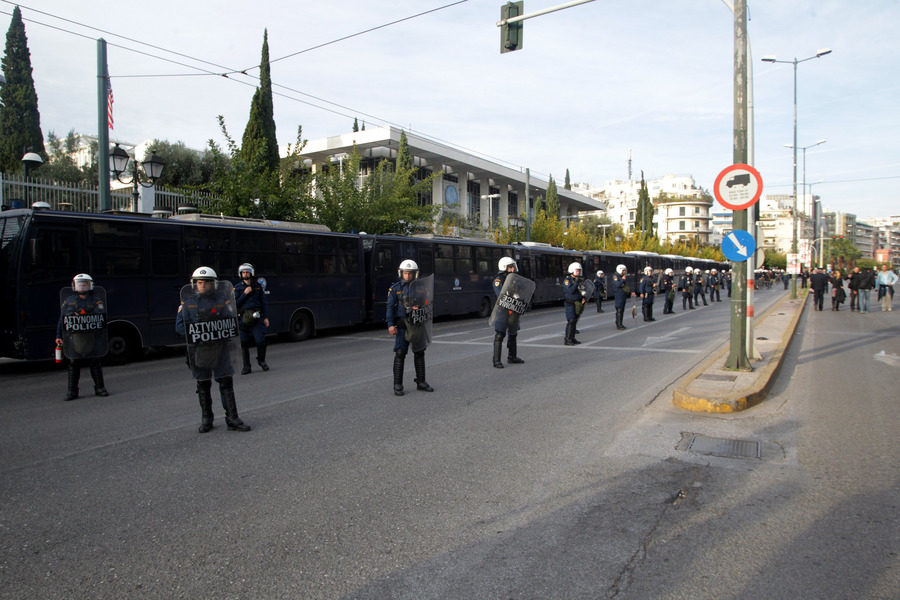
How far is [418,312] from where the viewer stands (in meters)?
8.10

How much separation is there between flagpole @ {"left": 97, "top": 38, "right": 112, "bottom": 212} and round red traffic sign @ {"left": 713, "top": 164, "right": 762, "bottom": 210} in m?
12.9

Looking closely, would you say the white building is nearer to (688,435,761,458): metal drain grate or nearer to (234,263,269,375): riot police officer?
(234,263,269,375): riot police officer

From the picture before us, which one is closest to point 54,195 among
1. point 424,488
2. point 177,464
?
point 177,464

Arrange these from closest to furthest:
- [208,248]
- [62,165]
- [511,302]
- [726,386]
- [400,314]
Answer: [726,386]
[400,314]
[511,302]
[208,248]
[62,165]

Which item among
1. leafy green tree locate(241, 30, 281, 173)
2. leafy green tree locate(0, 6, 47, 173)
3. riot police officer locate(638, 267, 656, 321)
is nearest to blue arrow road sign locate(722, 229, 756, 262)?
riot police officer locate(638, 267, 656, 321)

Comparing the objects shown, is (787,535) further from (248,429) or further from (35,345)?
(35,345)

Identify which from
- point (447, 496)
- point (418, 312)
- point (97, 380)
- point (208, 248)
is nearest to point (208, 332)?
point (418, 312)

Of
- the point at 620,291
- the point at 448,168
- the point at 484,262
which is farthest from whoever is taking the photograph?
the point at 448,168

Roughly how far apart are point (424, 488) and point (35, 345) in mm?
9381

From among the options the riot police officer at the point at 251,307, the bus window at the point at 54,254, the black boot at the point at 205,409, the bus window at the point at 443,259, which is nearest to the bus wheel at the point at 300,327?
the riot police officer at the point at 251,307

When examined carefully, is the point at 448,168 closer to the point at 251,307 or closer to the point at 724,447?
the point at 251,307

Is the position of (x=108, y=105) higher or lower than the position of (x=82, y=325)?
higher

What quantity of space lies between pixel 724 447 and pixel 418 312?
400 cm

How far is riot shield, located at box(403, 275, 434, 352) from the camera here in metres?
8.08
